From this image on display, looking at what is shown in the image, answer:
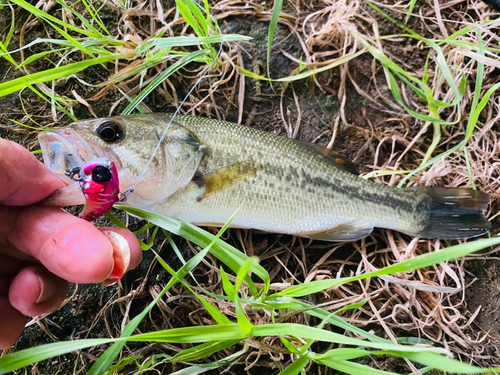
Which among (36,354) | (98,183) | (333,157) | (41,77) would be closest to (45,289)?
(36,354)

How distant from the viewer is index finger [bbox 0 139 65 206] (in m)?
1.42

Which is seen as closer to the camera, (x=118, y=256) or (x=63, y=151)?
(x=118, y=256)

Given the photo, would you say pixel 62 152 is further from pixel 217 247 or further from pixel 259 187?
pixel 259 187

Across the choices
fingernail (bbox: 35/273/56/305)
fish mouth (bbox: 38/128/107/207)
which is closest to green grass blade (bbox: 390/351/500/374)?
fingernail (bbox: 35/273/56/305)

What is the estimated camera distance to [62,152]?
174 centimetres

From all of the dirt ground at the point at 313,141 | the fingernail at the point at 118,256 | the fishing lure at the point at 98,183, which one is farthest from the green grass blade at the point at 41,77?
the fingernail at the point at 118,256

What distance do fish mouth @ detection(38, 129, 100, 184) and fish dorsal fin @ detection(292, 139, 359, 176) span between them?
1.33m

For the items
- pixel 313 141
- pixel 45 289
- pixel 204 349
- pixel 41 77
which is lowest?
pixel 204 349

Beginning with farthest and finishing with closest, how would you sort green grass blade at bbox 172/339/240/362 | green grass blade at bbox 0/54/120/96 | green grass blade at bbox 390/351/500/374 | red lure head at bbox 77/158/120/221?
green grass blade at bbox 0/54/120/96
green grass blade at bbox 172/339/240/362
red lure head at bbox 77/158/120/221
green grass blade at bbox 390/351/500/374

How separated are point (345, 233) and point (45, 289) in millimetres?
1735

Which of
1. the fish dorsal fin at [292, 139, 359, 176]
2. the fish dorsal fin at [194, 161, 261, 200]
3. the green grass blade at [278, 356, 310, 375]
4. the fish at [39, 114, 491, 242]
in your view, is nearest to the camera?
the green grass blade at [278, 356, 310, 375]

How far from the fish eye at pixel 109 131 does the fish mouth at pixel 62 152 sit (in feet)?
0.50

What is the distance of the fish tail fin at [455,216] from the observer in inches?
90.4

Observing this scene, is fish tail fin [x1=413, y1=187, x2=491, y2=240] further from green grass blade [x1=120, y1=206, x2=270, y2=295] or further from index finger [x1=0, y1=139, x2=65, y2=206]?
index finger [x1=0, y1=139, x2=65, y2=206]
